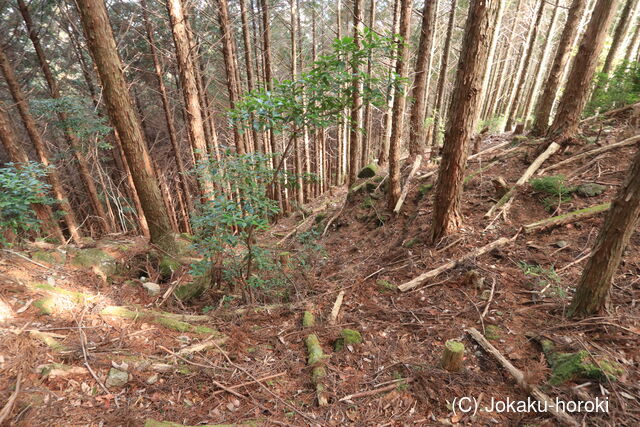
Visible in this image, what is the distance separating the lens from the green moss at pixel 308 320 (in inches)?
161

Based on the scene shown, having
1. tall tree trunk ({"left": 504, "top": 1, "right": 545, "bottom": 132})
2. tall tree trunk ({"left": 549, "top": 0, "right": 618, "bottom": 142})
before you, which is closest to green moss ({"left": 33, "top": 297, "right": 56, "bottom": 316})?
tall tree trunk ({"left": 549, "top": 0, "right": 618, "bottom": 142})

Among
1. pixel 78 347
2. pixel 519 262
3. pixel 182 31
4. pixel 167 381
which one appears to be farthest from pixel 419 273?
pixel 182 31

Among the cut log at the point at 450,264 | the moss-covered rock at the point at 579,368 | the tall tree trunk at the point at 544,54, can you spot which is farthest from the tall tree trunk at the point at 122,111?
the tall tree trunk at the point at 544,54

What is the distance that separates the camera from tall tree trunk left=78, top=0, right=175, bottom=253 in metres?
4.46

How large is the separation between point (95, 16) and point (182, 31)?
219 cm

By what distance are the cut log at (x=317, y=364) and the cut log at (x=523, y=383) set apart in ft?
6.13

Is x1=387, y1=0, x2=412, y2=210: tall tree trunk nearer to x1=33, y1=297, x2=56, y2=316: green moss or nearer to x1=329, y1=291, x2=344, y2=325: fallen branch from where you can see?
x1=329, y1=291, x2=344, y2=325: fallen branch

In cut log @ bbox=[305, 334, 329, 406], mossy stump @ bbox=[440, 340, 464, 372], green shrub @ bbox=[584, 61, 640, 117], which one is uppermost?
green shrub @ bbox=[584, 61, 640, 117]

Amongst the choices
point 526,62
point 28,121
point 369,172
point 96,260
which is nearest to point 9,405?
point 96,260

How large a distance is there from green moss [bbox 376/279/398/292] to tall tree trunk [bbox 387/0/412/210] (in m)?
3.10

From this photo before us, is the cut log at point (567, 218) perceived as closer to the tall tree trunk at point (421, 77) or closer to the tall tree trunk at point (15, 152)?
the tall tree trunk at point (421, 77)

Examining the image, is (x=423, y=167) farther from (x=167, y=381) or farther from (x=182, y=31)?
(x=167, y=381)

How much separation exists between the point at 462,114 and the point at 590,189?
Result: 116 inches

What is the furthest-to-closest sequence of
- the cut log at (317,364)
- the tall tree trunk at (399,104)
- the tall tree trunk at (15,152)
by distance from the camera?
the tall tree trunk at (15,152)
the tall tree trunk at (399,104)
the cut log at (317,364)
